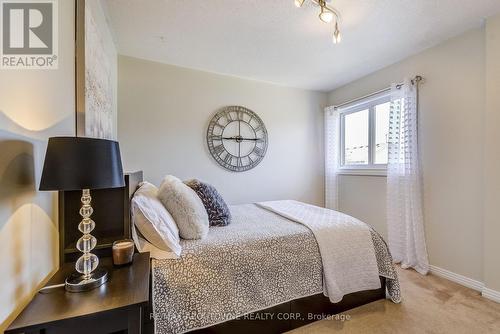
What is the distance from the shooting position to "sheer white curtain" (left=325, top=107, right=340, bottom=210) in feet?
11.9


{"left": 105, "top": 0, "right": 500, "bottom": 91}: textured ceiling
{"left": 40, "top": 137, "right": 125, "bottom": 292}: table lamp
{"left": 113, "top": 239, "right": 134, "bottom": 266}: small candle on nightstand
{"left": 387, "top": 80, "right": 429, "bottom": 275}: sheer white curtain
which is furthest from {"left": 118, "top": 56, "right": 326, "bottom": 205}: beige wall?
{"left": 40, "top": 137, "right": 125, "bottom": 292}: table lamp

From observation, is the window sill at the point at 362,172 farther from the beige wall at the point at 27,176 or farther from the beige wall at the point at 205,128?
the beige wall at the point at 27,176

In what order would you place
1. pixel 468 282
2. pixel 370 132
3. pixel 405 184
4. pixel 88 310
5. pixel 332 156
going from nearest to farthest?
pixel 88 310
pixel 468 282
pixel 405 184
pixel 370 132
pixel 332 156

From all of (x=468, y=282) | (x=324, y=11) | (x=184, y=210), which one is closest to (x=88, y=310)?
(x=184, y=210)

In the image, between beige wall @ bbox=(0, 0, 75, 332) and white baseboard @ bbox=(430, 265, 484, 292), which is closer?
beige wall @ bbox=(0, 0, 75, 332)

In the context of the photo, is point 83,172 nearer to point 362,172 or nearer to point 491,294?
point 491,294

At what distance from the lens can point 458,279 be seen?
2.17m

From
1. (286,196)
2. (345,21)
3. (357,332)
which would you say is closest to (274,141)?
(286,196)

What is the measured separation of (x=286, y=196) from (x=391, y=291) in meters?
1.91

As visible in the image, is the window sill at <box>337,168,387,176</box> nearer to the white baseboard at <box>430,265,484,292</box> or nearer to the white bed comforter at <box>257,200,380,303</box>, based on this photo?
the white baseboard at <box>430,265,484,292</box>

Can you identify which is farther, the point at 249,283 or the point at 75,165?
the point at 249,283

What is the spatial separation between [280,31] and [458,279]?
9.82 feet

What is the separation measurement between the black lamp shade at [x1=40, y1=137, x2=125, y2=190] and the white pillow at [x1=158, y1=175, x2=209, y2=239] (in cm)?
66

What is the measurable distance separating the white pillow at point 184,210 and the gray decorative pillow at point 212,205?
0.67 ft
